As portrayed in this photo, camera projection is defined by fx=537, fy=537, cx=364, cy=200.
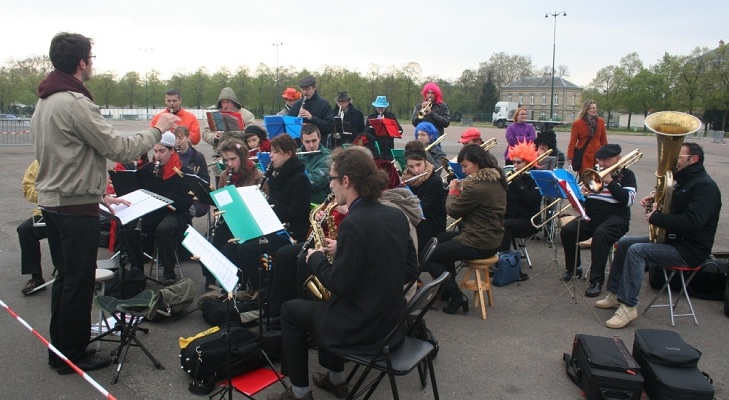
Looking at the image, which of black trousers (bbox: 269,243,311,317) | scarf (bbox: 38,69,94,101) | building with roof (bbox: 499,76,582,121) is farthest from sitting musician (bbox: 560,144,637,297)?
building with roof (bbox: 499,76,582,121)

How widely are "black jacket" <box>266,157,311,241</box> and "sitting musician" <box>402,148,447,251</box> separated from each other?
1179mm

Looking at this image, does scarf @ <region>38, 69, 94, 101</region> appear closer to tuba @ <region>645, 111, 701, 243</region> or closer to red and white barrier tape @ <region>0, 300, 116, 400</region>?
red and white barrier tape @ <region>0, 300, 116, 400</region>

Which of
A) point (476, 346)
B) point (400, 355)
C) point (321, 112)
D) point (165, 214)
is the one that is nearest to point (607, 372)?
point (476, 346)

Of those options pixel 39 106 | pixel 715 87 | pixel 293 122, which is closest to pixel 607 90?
pixel 715 87

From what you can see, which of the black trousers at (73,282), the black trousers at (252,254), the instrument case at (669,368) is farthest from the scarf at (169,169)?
the instrument case at (669,368)

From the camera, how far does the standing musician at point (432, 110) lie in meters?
9.23

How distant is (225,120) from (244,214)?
4.86 m

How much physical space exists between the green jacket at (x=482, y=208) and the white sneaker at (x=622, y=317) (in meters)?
1.19

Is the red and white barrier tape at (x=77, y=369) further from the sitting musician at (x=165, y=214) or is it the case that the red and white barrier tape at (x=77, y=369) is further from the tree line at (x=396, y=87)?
the tree line at (x=396, y=87)

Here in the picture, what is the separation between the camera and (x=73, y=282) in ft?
12.0

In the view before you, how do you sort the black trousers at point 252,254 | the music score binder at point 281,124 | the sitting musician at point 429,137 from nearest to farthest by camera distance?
the black trousers at point 252,254 < the music score binder at point 281,124 < the sitting musician at point 429,137

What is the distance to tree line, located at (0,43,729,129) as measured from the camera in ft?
163

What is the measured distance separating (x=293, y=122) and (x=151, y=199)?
3.13 metres

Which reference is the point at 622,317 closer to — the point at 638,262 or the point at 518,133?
the point at 638,262
